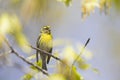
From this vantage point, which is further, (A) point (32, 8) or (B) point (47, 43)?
(B) point (47, 43)

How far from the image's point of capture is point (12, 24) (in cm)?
170

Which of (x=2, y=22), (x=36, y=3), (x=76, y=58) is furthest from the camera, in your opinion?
(x=76, y=58)

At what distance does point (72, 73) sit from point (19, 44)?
31 cm

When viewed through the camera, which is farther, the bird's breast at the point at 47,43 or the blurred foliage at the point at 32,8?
the bird's breast at the point at 47,43

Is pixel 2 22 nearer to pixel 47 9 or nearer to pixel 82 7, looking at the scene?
pixel 47 9

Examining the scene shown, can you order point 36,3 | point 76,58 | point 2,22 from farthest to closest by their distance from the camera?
1. point 76,58
2. point 36,3
3. point 2,22

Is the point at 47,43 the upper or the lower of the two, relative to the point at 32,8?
lower

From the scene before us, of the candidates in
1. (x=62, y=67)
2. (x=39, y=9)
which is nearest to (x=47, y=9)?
(x=39, y=9)

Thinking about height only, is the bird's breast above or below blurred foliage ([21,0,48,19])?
below

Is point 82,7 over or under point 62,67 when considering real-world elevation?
over

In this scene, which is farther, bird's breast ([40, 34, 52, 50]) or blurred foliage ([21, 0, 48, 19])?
bird's breast ([40, 34, 52, 50])

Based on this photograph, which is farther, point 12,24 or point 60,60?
point 60,60

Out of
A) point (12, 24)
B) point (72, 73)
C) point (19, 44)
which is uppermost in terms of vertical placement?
point (12, 24)

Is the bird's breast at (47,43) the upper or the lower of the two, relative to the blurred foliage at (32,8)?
lower
